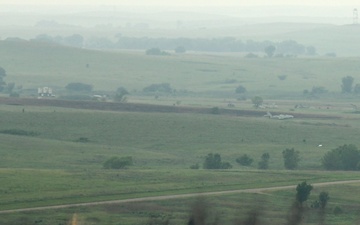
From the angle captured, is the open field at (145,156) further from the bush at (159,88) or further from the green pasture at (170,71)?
the green pasture at (170,71)

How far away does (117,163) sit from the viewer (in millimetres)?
63500

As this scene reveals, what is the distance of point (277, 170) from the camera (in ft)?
209

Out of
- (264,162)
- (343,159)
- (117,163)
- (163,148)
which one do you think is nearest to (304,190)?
(117,163)

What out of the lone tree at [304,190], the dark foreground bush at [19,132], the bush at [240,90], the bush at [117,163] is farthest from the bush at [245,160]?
the bush at [240,90]

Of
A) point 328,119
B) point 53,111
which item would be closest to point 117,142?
point 53,111

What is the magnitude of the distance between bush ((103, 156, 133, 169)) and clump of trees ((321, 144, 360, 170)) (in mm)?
10860

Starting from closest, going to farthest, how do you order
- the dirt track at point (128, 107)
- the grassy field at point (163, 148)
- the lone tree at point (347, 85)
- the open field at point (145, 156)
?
the grassy field at point (163, 148) → the open field at point (145, 156) → the dirt track at point (128, 107) → the lone tree at point (347, 85)

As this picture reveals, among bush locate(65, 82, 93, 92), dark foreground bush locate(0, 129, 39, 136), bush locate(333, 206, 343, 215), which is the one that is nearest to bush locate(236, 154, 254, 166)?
dark foreground bush locate(0, 129, 39, 136)

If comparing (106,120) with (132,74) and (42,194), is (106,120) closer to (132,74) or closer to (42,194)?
(42,194)

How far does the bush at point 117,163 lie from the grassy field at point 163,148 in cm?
97

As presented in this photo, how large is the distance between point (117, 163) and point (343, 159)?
42.0 feet

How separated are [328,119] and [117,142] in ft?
69.9

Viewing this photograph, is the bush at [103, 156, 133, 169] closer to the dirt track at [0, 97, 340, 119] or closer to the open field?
the open field

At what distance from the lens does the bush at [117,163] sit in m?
63.3
